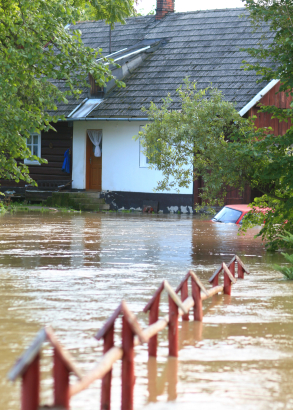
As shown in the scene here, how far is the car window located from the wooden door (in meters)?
8.31

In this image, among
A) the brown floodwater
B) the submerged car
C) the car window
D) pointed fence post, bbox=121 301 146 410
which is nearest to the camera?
pointed fence post, bbox=121 301 146 410

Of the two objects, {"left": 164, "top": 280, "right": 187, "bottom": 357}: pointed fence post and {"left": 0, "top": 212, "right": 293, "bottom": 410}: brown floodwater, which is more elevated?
{"left": 164, "top": 280, "right": 187, "bottom": 357}: pointed fence post

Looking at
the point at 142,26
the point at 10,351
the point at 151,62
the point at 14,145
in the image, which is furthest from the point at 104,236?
the point at 142,26

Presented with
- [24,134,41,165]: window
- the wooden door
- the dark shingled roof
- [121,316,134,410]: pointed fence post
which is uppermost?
the dark shingled roof

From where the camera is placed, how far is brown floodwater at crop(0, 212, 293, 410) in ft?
13.0

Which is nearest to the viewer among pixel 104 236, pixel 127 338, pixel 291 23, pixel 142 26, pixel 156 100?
pixel 127 338

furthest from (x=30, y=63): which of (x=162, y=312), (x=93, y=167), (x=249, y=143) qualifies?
(x=93, y=167)

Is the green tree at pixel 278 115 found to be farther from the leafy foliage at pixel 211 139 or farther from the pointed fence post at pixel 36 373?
the pointed fence post at pixel 36 373

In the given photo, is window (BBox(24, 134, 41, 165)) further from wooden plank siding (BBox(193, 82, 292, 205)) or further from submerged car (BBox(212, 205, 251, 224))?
submerged car (BBox(212, 205, 251, 224))

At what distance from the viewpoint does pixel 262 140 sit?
420 inches

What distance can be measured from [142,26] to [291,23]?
18.3 m

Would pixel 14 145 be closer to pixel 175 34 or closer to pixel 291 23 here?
pixel 291 23

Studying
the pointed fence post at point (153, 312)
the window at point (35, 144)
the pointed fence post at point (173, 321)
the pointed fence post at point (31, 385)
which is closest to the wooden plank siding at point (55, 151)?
the window at point (35, 144)

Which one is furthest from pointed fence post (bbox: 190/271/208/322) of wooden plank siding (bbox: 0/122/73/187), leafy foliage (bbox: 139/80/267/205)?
wooden plank siding (bbox: 0/122/73/187)
